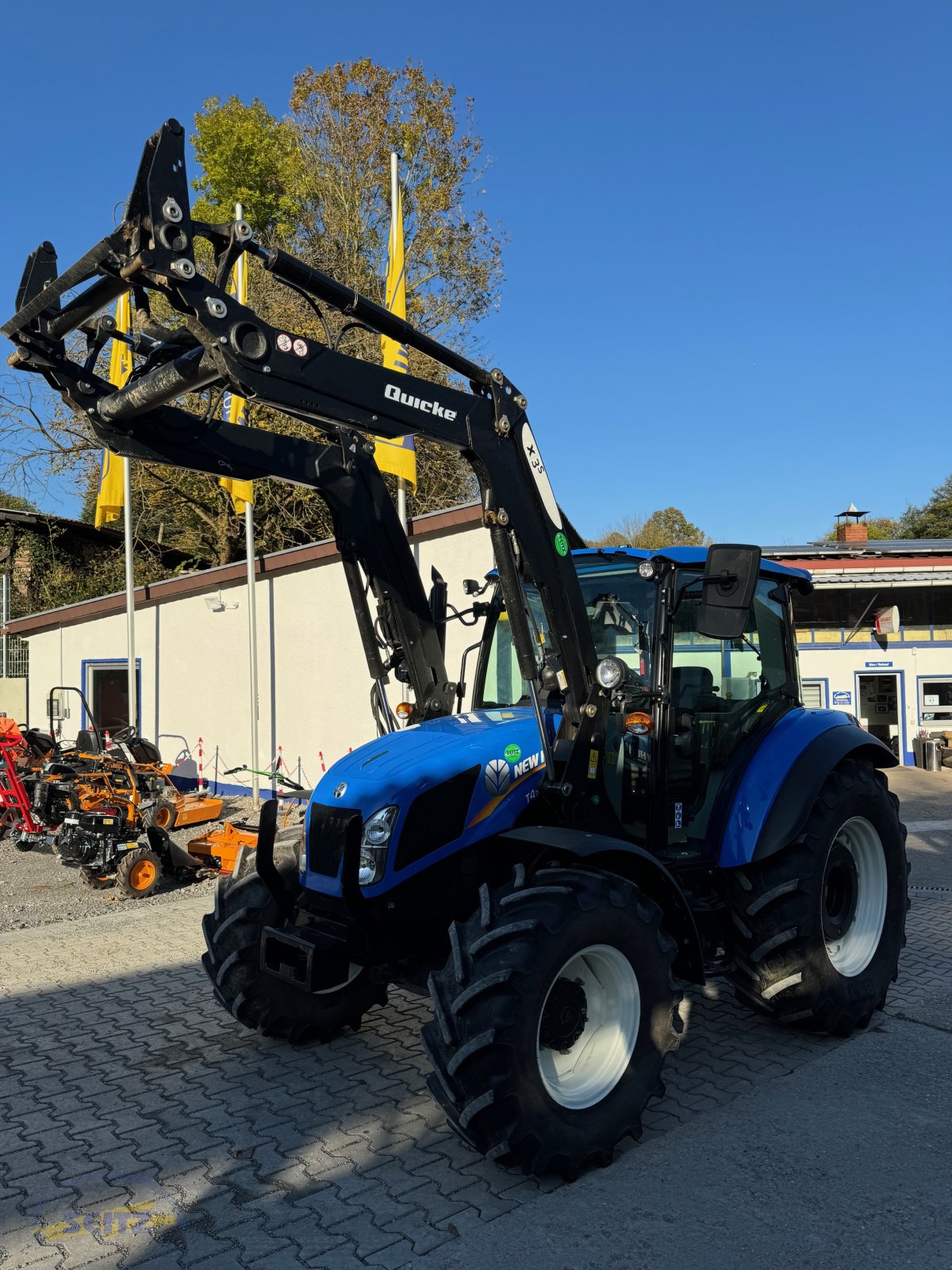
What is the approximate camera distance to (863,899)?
5062 millimetres

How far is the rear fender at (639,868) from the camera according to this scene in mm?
3568

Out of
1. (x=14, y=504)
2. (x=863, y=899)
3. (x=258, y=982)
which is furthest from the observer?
(x=14, y=504)

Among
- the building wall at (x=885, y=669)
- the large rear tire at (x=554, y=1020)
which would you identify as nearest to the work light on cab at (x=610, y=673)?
the large rear tire at (x=554, y=1020)

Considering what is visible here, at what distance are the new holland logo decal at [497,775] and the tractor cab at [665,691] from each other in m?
0.36

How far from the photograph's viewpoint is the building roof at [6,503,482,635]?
33.8 ft

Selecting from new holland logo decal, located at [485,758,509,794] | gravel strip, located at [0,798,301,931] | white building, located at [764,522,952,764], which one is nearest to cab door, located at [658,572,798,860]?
new holland logo decal, located at [485,758,509,794]

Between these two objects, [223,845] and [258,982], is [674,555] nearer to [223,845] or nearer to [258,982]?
[258,982]

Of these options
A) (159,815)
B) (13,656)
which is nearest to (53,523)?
(13,656)

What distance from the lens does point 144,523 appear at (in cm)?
2259

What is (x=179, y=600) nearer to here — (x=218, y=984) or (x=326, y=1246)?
(x=218, y=984)

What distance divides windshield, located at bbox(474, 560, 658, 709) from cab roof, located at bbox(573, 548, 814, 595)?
56mm

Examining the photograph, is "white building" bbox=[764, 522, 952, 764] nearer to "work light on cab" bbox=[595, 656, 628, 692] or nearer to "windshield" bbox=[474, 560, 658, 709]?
"windshield" bbox=[474, 560, 658, 709]

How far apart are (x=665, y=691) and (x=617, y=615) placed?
452 millimetres

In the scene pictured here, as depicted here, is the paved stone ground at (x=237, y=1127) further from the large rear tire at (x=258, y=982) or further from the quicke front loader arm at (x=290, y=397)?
the quicke front loader arm at (x=290, y=397)
